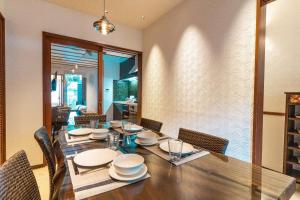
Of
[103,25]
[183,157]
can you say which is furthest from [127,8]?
[183,157]

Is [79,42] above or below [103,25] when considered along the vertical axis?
above

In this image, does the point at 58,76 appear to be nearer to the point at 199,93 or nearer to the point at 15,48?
the point at 15,48

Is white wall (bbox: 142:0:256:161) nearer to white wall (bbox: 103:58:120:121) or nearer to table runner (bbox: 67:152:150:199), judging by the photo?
table runner (bbox: 67:152:150:199)

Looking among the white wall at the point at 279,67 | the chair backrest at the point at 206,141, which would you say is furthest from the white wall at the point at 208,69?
the white wall at the point at 279,67

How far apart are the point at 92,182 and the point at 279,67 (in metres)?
2.97

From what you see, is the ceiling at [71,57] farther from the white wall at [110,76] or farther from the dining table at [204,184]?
the dining table at [204,184]

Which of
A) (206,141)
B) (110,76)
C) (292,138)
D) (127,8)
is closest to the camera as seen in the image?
(206,141)

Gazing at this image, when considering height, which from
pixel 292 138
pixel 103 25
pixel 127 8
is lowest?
pixel 292 138

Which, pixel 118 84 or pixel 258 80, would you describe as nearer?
pixel 258 80

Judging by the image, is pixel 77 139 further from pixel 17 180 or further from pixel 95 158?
pixel 17 180

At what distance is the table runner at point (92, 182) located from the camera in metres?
0.70

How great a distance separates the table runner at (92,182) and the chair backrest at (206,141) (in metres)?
0.71

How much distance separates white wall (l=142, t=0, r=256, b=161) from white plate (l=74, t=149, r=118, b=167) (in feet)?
4.86

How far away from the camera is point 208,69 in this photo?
7.20 ft
